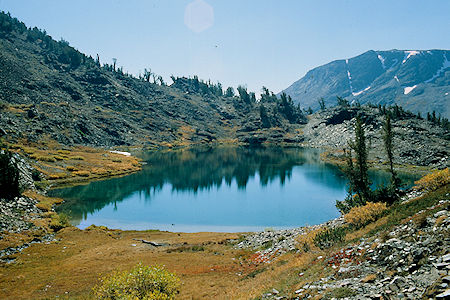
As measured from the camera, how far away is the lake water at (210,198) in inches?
2616

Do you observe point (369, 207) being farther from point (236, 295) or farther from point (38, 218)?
point (38, 218)

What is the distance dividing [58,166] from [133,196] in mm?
41159

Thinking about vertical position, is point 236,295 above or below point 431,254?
below

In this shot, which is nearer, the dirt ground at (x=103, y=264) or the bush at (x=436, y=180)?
the dirt ground at (x=103, y=264)

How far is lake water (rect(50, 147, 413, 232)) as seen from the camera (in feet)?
218

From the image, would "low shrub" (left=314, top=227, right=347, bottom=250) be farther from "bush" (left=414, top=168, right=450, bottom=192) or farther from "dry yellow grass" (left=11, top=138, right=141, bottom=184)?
"dry yellow grass" (left=11, top=138, right=141, bottom=184)

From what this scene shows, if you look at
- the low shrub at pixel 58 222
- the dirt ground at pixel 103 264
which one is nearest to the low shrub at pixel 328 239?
the dirt ground at pixel 103 264

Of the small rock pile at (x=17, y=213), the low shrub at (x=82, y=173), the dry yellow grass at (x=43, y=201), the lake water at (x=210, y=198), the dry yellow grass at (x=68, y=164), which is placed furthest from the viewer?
the low shrub at (x=82, y=173)

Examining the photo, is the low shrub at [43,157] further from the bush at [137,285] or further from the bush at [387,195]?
the bush at [387,195]

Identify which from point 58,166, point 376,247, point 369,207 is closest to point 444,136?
point 369,207

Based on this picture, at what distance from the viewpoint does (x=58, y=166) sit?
10738 centimetres

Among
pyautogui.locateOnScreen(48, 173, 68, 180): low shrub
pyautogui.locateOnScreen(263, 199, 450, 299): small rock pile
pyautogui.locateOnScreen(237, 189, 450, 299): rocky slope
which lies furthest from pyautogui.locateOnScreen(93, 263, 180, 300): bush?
pyautogui.locateOnScreen(48, 173, 68, 180): low shrub

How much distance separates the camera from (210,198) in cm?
A: 9000

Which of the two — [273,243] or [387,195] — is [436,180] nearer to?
[387,195]
